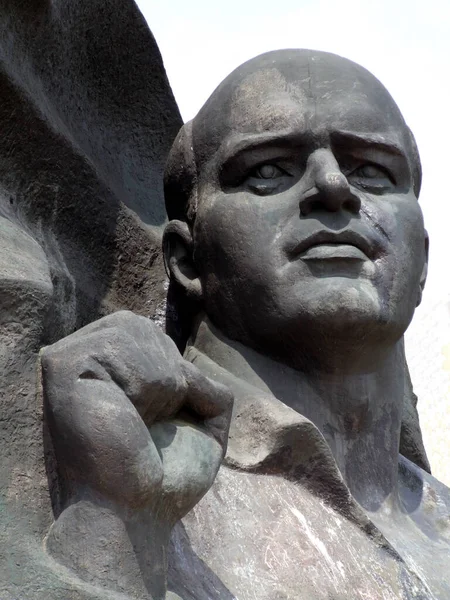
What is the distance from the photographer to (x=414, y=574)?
→ 11.7ft

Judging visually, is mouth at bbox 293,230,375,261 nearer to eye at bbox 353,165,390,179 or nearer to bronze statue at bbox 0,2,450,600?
bronze statue at bbox 0,2,450,600

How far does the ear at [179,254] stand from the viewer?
415cm

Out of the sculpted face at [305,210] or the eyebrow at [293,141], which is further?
the eyebrow at [293,141]

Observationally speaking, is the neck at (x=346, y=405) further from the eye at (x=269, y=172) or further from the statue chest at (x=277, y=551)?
the eye at (x=269, y=172)

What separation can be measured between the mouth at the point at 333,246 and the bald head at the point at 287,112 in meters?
0.28

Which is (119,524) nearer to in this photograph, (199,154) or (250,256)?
(250,256)

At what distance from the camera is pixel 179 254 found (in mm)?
4195

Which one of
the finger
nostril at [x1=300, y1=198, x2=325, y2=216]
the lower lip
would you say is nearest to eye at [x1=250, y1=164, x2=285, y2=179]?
nostril at [x1=300, y1=198, x2=325, y2=216]

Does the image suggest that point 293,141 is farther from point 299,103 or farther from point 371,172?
point 371,172

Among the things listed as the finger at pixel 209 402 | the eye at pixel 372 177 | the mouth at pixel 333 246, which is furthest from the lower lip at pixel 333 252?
the finger at pixel 209 402

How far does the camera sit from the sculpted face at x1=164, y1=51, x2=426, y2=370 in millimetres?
3775

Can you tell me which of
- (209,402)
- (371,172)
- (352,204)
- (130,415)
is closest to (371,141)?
(371,172)

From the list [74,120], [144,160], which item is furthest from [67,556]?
[144,160]

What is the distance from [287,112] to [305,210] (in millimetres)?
292
